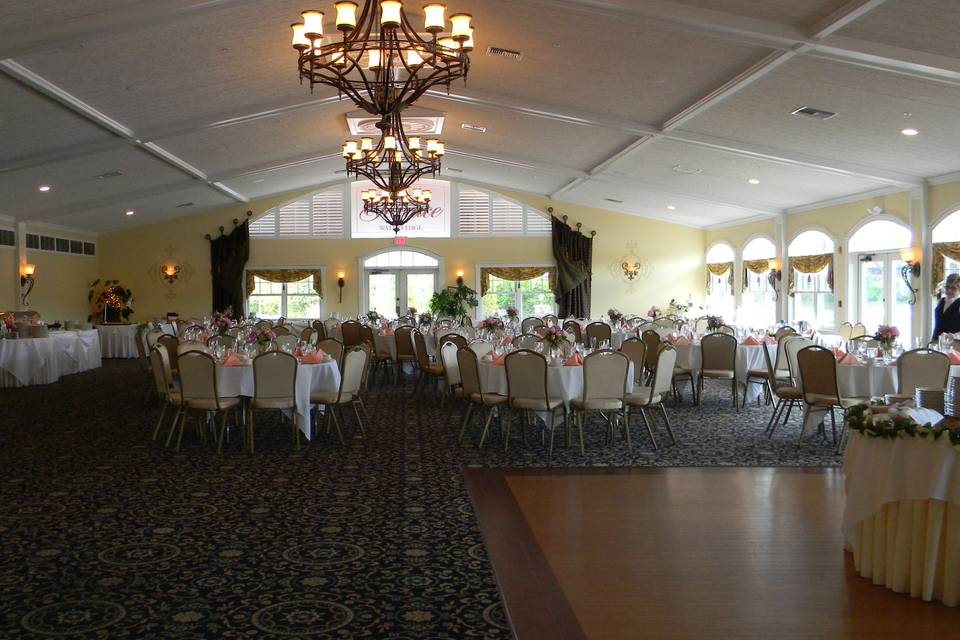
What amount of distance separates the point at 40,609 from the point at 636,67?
7.58 m

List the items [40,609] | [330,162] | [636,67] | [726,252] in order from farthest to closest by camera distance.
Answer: [726,252], [330,162], [636,67], [40,609]

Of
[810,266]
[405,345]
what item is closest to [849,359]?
[405,345]

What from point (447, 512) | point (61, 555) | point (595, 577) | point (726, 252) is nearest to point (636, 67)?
point (447, 512)

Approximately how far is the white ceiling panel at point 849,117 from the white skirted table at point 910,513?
5.12 metres

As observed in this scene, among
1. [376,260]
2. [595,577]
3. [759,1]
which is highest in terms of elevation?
[759,1]

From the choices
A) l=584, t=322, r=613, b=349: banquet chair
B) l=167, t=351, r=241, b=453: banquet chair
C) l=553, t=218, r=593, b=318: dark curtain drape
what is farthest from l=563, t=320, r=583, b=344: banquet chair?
l=167, t=351, r=241, b=453: banquet chair

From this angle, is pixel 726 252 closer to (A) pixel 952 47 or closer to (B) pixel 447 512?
(A) pixel 952 47

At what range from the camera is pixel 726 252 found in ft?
62.0

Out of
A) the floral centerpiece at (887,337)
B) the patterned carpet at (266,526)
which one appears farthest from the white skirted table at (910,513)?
the floral centerpiece at (887,337)

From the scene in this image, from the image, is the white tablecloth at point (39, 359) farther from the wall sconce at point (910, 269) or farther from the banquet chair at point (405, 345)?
the wall sconce at point (910, 269)

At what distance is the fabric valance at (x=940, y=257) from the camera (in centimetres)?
1095

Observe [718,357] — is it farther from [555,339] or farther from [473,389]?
[473,389]

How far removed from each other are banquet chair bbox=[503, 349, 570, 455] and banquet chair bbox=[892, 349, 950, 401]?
2974 millimetres

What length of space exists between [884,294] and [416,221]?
1092cm
